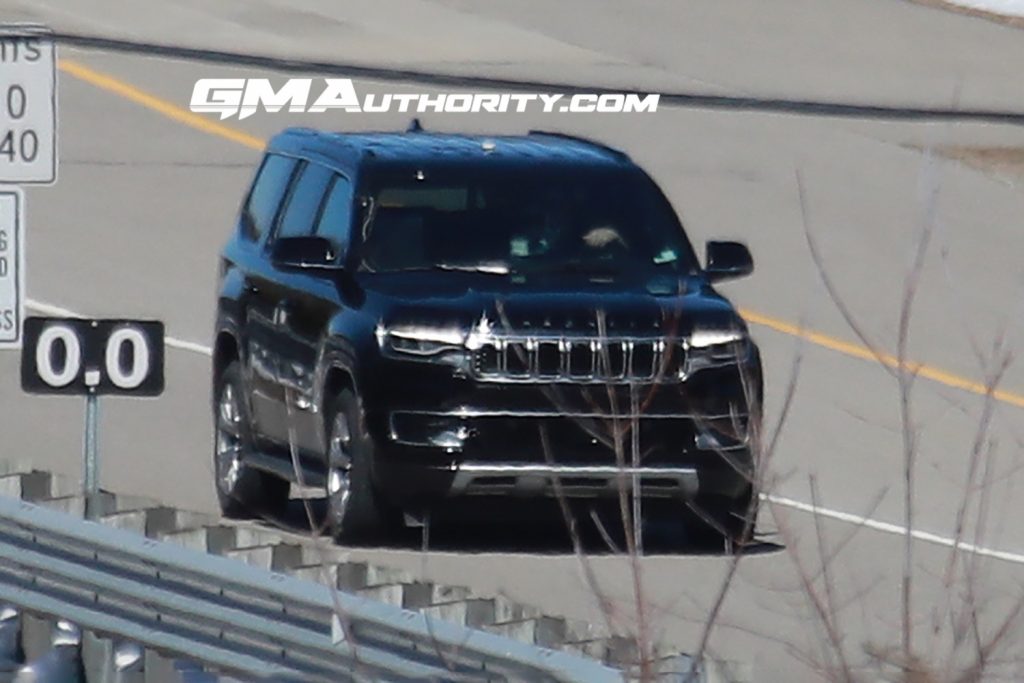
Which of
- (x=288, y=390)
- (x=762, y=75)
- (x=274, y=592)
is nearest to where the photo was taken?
(x=274, y=592)

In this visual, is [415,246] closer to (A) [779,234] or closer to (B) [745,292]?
(B) [745,292]

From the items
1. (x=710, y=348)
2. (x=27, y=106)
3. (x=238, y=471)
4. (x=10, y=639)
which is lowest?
(x=238, y=471)

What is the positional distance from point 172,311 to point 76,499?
9.21m

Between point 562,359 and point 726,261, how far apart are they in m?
1.48

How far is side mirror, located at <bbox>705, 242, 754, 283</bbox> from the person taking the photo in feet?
47.0

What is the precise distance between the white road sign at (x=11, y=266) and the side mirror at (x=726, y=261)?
12.7 feet

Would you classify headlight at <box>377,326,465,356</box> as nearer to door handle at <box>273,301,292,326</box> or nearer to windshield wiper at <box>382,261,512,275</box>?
A: windshield wiper at <box>382,261,512,275</box>

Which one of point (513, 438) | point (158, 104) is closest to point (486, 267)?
point (513, 438)

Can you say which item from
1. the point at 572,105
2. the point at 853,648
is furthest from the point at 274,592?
the point at 572,105

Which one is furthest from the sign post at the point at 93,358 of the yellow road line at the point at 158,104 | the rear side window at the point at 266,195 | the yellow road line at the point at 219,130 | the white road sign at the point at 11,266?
the yellow road line at the point at 158,104

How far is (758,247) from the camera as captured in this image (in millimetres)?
24203

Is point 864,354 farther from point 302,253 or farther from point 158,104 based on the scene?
point 158,104

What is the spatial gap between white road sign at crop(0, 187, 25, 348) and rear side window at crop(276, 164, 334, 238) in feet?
9.43

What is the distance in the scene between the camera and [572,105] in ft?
99.8
